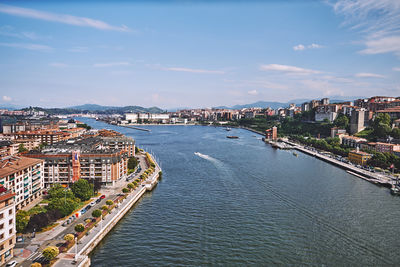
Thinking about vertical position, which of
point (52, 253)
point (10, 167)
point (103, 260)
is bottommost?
point (103, 260)

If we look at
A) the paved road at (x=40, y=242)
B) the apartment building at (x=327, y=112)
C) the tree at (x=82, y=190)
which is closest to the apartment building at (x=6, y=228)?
the paved road at (x=40, y=242)

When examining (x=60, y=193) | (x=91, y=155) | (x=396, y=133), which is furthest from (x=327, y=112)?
(x=60, y=193)

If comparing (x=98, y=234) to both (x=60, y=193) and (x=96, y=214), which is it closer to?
(x=96, y=214)

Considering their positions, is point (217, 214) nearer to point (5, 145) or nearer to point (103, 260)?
point (103, 260)

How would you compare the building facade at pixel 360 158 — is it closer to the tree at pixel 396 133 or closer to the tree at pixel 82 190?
the tree at pixel 396 133

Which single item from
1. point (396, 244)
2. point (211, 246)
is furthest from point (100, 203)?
point (396, 244)

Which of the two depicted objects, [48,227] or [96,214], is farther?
[96,214]
